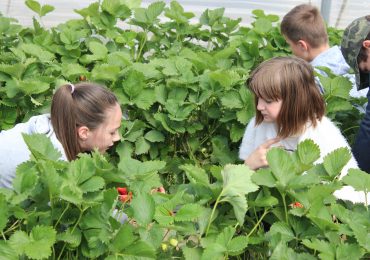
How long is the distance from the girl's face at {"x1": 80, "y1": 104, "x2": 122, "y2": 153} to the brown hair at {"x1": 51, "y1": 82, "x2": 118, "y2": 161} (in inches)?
0.9

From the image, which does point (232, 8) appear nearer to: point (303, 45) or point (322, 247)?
point (303, 45)

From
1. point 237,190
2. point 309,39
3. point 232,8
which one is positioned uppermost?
point 237,190

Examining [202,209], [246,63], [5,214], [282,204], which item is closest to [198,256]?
[202,209]

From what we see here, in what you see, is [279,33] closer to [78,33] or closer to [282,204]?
[78,33]

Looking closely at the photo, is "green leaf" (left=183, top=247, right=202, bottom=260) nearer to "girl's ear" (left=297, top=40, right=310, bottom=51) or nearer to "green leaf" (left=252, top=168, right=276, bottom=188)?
"green leaf" (left=252, top=168, right=276, bottom=188)

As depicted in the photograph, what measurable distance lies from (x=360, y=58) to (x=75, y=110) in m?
1.44

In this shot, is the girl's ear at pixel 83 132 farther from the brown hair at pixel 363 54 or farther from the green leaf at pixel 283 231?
the brown hair at pixel 363 54

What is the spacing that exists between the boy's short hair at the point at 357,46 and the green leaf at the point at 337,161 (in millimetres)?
1511

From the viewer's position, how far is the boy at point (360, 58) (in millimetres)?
3578

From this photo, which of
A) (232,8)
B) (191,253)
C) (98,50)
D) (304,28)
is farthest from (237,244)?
(232,8)

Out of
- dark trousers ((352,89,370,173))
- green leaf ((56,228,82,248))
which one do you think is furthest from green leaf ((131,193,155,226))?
dark trousers ((352,89,370,173))

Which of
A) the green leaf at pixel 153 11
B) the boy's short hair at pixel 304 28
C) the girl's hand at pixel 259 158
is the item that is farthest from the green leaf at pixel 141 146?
the boy's short hair at pixel 304 28

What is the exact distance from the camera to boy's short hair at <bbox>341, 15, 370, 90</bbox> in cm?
367

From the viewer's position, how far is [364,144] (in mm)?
3557
